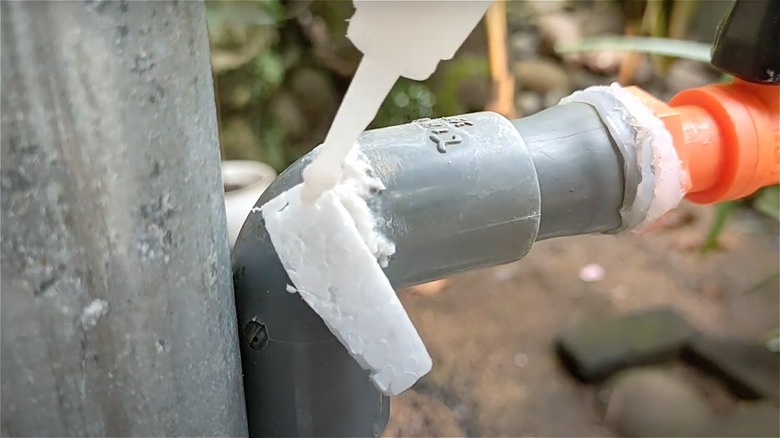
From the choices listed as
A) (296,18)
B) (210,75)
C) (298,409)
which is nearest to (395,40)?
(210,75)

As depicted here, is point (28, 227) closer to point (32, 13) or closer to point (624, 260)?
point (32, 13)

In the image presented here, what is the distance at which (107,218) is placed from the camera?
0.95 ft

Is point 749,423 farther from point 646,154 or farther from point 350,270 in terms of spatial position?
point 350,270

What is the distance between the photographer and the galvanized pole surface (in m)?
0.27

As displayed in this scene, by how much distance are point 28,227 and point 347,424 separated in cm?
21

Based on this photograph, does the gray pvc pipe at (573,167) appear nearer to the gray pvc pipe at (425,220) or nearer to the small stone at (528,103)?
the gray pvc pipe at (425,220)

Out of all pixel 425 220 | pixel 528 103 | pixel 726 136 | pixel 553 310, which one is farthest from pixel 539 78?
pixel 425 220

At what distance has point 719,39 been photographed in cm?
49

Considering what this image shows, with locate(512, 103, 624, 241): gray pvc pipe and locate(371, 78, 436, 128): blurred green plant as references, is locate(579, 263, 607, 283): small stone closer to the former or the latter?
locate(371, 78, 436, 128): blurred green plant

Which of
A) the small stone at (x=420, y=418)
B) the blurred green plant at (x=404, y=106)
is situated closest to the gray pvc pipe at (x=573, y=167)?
the small stone at (x=420, y=418)

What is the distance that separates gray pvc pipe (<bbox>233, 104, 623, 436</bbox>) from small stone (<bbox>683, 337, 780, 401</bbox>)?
0.69 metres

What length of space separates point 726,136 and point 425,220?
209mm

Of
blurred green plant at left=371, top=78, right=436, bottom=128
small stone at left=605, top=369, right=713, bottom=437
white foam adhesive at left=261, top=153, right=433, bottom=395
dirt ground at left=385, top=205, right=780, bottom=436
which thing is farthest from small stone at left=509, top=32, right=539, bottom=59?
white foam adhesive at left=261, top=153, right=433, bottom=395

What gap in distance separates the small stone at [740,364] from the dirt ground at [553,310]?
2 centimetres
